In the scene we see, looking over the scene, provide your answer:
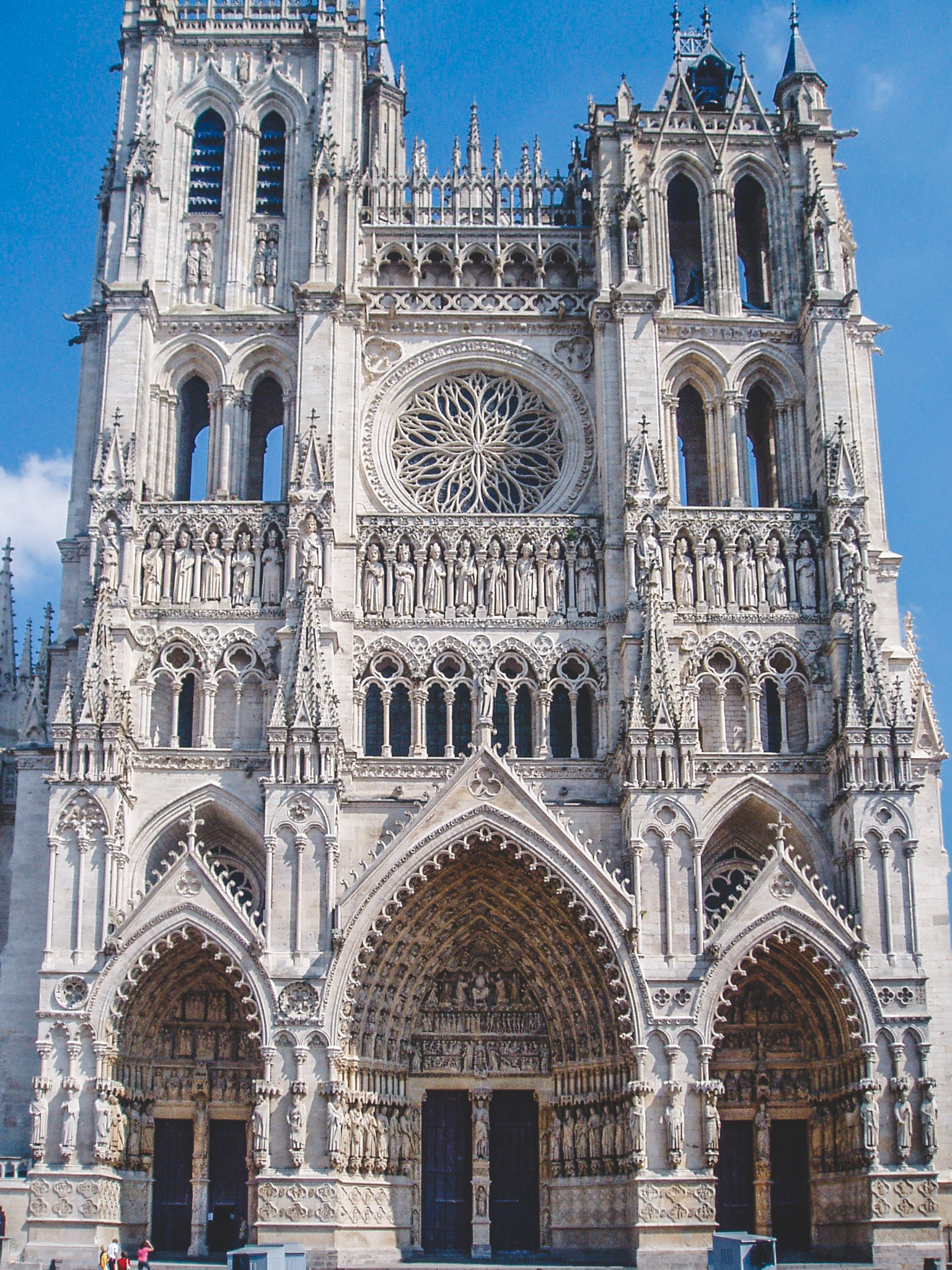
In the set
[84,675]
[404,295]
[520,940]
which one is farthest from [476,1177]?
[404,295]

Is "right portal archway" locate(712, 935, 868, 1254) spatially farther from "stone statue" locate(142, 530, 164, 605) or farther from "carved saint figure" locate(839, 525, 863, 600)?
"stone statue" locate(142, 530, 164, 605)

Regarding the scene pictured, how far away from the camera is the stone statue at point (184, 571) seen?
3306cm

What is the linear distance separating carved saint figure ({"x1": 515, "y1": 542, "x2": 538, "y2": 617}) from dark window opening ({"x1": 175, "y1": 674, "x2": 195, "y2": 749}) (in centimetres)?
671

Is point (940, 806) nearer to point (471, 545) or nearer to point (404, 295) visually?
point (471, 545)

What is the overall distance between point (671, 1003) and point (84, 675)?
40.7 feet

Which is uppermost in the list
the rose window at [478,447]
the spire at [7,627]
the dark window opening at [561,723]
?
the rose window at [478,447]

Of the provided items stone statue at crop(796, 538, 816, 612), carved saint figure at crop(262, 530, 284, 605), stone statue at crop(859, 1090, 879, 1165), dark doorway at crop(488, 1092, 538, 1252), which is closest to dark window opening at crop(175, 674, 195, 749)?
carved saint figure at crop(262, 530, 284, 605)

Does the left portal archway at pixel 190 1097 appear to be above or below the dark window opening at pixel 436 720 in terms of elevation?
below

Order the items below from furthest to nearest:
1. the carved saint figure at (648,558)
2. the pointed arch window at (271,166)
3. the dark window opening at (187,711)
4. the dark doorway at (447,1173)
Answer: the pointed arch window at (271,166)
the dark window opening at (187,711)
the carved saint figure at (648,558)
the dark doorway at (447,1173)

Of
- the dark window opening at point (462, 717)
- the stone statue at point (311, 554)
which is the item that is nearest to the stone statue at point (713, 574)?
the dark window opening at point (462, 717)

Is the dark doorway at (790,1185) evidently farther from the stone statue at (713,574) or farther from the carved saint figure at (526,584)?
the carved saint figure at (526,584)

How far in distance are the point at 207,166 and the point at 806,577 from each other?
16.4 metres

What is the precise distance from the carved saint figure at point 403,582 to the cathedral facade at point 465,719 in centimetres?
7

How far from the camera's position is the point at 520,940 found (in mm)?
31703
